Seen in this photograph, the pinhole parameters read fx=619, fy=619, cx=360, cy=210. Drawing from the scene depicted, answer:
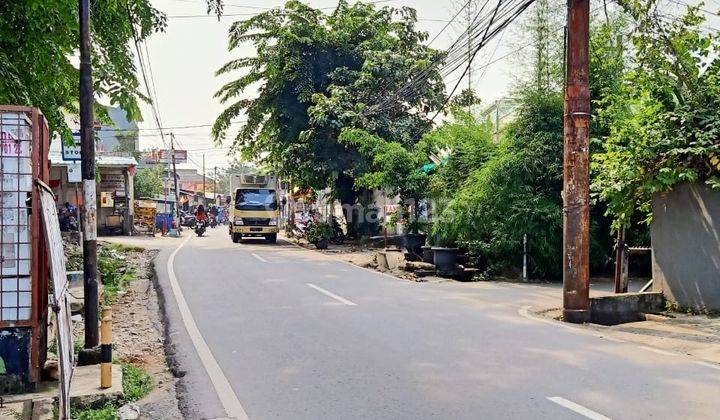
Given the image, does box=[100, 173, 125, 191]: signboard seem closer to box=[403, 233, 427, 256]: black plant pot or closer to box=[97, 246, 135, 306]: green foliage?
box=[97, 246, 135, 306]: green foliage

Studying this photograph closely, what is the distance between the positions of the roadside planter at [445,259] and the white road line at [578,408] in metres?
10.5

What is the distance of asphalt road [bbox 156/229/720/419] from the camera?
5.45m

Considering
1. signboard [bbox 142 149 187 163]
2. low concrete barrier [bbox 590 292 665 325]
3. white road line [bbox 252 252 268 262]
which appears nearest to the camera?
low concrete barrier [bbox 590 292 665 325]

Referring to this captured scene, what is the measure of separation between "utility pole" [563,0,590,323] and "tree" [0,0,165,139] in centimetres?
686

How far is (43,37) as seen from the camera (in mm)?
8219

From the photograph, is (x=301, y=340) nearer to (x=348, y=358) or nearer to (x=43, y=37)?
(x=348, y=358)

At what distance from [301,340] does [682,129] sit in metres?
7.39

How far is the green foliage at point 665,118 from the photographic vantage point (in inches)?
412

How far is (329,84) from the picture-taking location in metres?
27.2

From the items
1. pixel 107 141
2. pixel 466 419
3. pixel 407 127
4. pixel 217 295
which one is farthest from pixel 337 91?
pixel 107 141

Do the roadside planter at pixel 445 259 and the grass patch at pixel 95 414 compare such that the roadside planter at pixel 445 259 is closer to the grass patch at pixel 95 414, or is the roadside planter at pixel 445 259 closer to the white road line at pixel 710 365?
the white road line at pixel 710 365

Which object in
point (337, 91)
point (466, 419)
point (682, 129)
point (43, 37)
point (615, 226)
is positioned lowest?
point (466, 419)

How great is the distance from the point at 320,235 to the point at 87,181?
19.4 metres

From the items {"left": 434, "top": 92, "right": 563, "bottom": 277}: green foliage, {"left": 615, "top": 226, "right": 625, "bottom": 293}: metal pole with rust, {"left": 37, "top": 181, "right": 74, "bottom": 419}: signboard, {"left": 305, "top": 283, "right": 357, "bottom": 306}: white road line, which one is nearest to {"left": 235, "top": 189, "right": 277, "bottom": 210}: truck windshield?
{"left": 434, "top": 92, "right": 563, "bottom": 277}: green foliage
